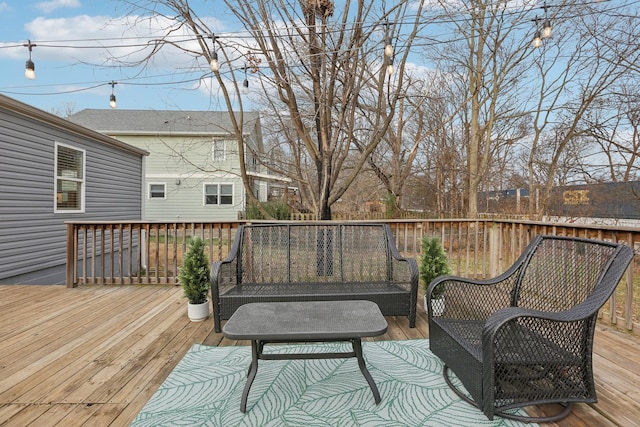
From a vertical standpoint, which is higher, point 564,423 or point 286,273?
point 286,273

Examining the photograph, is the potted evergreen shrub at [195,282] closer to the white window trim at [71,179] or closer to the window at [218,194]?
the white window trim at [71,179]

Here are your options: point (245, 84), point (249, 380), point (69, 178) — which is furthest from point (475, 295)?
point (69, 178)

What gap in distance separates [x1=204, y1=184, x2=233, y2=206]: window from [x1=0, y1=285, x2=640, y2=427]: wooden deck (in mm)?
9661

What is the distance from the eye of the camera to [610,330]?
2.99 metres

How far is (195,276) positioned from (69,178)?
5366 millimetres

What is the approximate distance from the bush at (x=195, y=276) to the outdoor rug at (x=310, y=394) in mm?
815

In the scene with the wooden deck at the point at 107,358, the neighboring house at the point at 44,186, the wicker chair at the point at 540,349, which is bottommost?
the wooden deck at the point at 107,358

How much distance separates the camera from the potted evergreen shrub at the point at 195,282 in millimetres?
3209

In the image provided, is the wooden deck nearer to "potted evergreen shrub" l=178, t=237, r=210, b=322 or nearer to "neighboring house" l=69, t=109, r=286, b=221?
"potted evergreen shrub" l=178, t=237, r=210, b=322

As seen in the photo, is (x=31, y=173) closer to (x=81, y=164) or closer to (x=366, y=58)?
(x=81, y=164)

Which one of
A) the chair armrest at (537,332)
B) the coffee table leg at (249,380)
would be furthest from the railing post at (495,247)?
the coffee table leg at (249,380)

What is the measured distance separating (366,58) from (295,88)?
5.01 feet

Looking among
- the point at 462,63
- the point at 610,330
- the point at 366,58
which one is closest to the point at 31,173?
the point at 366,58

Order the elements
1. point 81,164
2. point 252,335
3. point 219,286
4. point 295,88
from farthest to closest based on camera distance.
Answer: point 81,164, point 295,88, point 219,286, point 252,335
